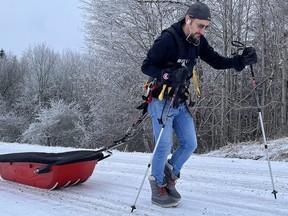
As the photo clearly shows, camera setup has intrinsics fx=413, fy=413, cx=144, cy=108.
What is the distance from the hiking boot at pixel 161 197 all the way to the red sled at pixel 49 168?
1.02 metres

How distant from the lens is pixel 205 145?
55.4 feet

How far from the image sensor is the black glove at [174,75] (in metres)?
3.74

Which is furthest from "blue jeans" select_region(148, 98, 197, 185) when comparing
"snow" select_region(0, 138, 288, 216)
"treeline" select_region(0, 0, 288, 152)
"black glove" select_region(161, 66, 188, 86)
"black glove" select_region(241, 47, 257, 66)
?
"treeline" select_region(0, 0, 288, 152)

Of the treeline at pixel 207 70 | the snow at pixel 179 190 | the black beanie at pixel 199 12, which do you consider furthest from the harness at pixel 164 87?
the treeline at pixel 207 70

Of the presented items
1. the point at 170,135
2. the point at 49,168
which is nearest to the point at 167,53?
the point at 170,135

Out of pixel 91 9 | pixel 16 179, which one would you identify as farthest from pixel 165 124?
pixel 91 9

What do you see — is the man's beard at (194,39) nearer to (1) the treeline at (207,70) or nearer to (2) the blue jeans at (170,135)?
(2) the blue jeans at (170,135)

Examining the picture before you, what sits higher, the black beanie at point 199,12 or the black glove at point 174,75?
the black beanie at point 199,12

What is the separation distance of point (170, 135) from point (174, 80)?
587 mm

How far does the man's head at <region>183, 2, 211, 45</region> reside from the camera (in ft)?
12.6

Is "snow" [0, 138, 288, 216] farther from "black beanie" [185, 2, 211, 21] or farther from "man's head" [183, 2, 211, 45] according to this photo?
"black beanie" [185, 2, 211, 21]

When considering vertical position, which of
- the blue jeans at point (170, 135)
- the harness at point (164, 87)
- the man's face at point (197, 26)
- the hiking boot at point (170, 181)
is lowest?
the hiking boot at point (170, 181)

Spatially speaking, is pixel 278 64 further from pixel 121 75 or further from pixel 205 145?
pixel 121 75

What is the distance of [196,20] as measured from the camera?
3.86 metres
